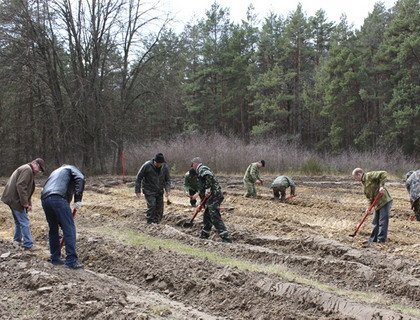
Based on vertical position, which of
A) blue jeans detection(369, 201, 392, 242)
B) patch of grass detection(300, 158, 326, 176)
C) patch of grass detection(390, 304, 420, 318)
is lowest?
patch of grass detection(300, 158, 326, 176)

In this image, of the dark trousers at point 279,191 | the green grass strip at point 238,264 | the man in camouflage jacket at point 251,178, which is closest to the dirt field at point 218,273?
the green grass strip at point 238,264

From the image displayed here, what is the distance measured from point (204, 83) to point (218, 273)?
127 feet

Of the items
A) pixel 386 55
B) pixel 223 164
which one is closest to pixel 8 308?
pixel 223 164

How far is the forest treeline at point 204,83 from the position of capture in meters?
30.0

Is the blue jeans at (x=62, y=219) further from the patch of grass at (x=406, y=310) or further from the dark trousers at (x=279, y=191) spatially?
the dark trousers at (x=279, y=191)

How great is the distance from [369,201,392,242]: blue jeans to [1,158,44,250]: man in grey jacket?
6.32m

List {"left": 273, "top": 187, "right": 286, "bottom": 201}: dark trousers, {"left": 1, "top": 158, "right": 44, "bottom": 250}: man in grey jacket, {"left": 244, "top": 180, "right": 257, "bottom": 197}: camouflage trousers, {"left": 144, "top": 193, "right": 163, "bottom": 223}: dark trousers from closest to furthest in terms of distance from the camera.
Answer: {"left": 1, "top": 158, "right": 44, "bottom": 250}: man in grey jacket → {"left": 144, "top": 193, "right": 163, "bottom": 223}: dark trousers → {"left": 273, "top": 187, "right": 286, "bottom": 201}: dark trousers → {"left": 244, "top": 180, "right": 257, "bottom": 197}: camouflage trousers

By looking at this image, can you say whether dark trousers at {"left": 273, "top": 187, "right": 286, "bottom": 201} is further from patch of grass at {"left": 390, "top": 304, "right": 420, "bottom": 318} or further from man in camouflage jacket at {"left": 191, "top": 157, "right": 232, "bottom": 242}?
patch of grass at {"left": 390, "top": 304, "right": 420, "bottom": 318}

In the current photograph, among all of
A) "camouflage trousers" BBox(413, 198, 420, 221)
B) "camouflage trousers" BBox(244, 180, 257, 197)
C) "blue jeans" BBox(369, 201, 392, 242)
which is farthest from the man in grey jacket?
"camouflage trousers" BBox(244, 180, 257, 197)

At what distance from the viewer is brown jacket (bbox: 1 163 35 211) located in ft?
28.9

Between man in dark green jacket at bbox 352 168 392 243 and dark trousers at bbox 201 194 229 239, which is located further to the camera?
dark trousers at bbox 201 194 229 239

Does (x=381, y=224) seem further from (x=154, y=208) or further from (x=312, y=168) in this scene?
(x=312, y=168)

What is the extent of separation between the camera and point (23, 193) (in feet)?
29.0

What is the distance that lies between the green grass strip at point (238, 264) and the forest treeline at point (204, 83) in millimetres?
19972
